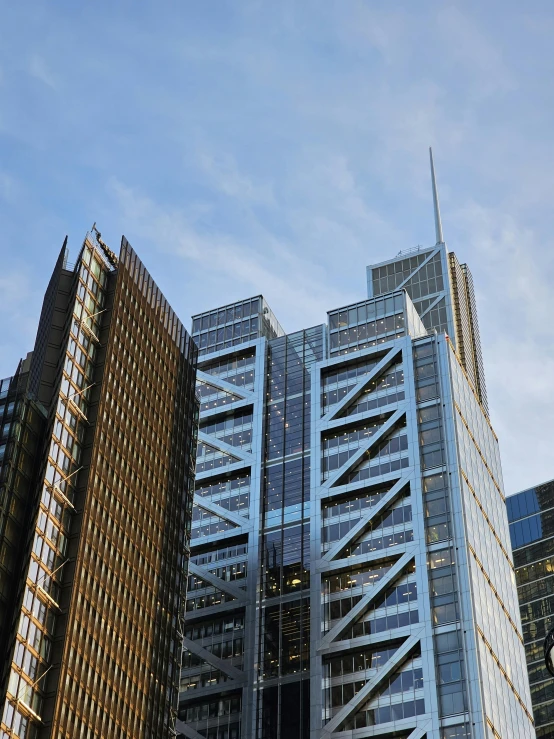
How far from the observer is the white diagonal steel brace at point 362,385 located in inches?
5753

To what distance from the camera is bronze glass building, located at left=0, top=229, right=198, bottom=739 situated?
91.2 meters

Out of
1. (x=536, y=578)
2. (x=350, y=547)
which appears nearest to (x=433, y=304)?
(x=536, y=578)

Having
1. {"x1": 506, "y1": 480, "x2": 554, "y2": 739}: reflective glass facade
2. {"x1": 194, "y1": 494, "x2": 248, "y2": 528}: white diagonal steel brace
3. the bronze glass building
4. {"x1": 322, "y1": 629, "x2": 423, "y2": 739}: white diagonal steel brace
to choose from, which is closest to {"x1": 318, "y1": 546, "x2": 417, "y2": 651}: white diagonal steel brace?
{"x1": 322, "y1": 629, "x2": 423, "y2": 739}: white diagonal steel brace

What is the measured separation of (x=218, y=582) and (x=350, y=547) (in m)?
19.3

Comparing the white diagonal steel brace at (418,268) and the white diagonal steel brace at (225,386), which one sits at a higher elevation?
the white diagonal steel brace at (418,268)

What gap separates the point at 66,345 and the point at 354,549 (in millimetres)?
45991

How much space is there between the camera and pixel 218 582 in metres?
141

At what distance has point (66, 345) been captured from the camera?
109500 millimetres

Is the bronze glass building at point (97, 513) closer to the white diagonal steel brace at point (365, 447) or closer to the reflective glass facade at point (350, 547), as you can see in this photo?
the reflective glass facade at point (350, 547)

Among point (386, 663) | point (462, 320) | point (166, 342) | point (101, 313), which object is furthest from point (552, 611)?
point (101, 313)

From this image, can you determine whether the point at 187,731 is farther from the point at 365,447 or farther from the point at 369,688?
the point at 365,447

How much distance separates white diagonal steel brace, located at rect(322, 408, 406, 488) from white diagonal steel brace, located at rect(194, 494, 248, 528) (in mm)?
12604

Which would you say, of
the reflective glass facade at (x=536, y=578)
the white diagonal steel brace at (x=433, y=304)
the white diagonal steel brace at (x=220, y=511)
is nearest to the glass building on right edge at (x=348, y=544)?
the white diagonal steel brace at (x=220, y=511)

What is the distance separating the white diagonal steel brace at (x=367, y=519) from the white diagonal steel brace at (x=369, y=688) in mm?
16762
